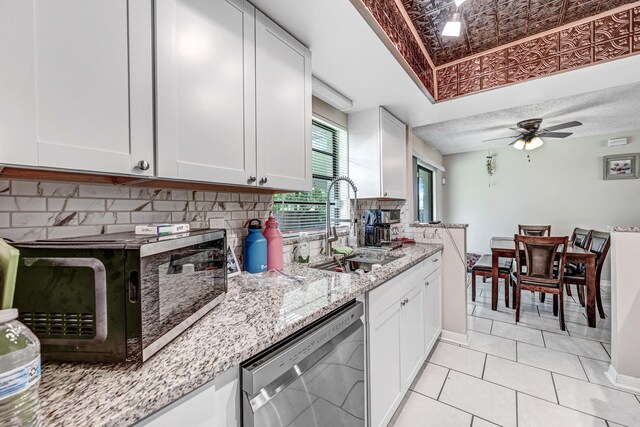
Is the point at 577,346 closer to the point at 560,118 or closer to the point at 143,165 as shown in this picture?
the point at 560,118

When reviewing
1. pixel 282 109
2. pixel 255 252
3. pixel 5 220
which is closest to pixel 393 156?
pixel 282 109

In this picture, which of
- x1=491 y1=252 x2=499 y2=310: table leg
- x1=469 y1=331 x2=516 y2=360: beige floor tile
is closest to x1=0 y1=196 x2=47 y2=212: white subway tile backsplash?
x1=469 y1=331 x2=516 y2=360: beige floor tile

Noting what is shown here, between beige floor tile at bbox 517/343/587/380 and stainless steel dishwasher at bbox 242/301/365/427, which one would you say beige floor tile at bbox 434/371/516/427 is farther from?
stainless steel dishwasher at bbox 242/301/365/427

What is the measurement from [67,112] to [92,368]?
2.13ft

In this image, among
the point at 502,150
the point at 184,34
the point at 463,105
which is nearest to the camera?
the point at 184,34

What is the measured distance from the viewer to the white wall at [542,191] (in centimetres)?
422

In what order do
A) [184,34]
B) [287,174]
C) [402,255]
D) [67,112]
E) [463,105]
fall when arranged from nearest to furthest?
1. [67,112]
2. [184,34]
3. [287,174]
4. [402,255]
5. [463,105]

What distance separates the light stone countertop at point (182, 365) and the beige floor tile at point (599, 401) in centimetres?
178

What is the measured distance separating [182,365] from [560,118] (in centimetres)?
463

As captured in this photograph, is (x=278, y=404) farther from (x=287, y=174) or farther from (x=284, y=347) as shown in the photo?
(x=287, y=174)

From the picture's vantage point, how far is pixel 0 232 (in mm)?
797

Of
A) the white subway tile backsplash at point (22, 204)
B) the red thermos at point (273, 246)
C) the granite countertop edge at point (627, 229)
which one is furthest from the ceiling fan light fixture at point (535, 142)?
the white subway tile backsplash at point (22, 204)

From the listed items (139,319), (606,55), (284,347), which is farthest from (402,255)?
(606,55)

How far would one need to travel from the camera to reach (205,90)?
1047 millimetres
